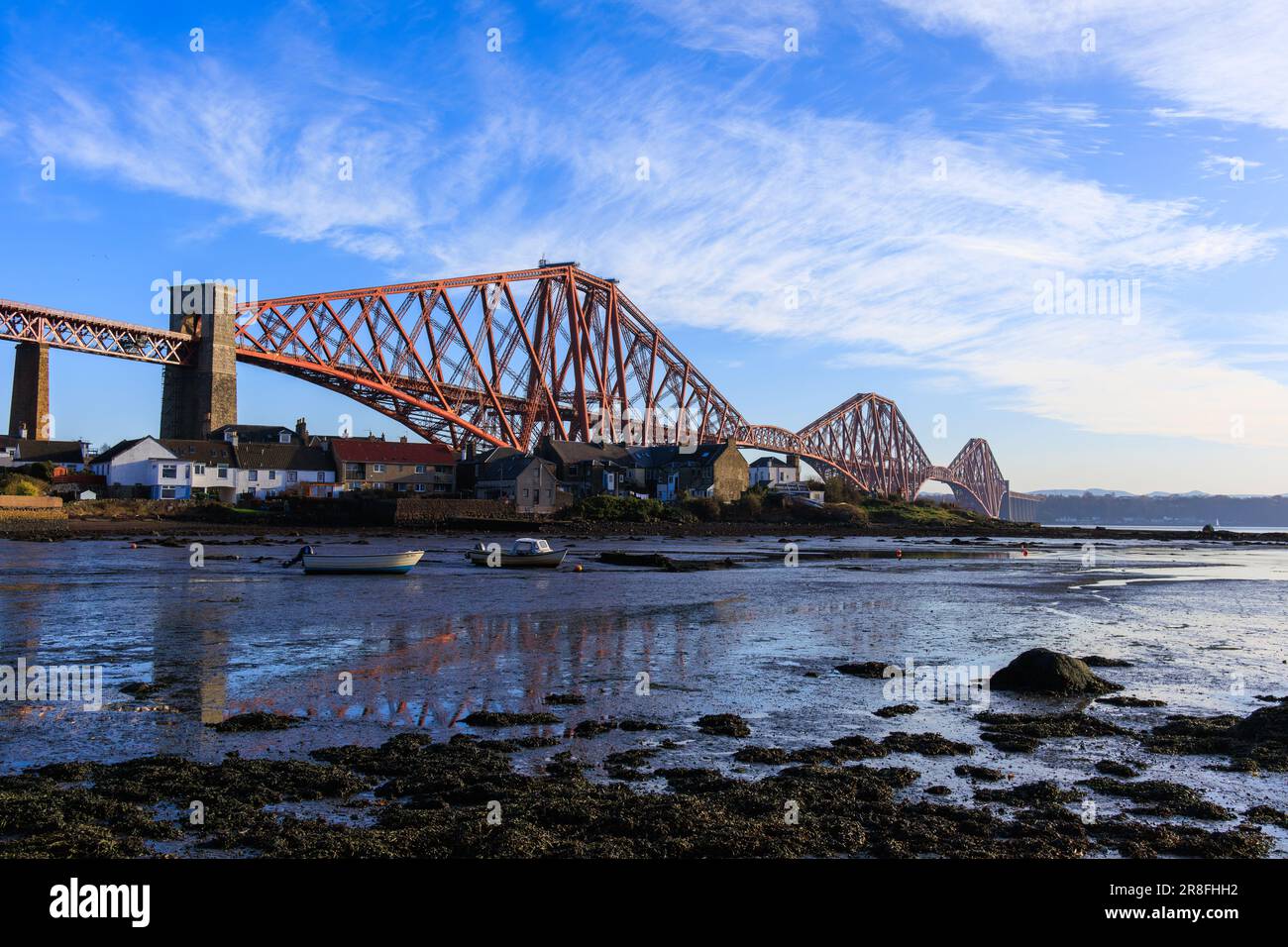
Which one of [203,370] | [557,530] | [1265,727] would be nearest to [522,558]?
[557,530]

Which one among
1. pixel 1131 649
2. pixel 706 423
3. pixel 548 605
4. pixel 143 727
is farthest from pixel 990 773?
pixel 706 423

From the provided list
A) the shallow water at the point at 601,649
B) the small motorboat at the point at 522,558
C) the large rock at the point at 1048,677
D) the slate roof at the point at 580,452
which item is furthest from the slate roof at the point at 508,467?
the large rock at the point at 1048,677

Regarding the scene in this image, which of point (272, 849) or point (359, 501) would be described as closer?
point (272, 849)

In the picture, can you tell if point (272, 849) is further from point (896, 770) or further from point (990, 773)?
point (990, 773)

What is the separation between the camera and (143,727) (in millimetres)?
12555

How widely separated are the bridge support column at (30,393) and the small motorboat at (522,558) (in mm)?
46204

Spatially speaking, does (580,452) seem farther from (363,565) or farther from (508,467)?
(363,565)

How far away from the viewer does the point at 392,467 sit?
298 feet

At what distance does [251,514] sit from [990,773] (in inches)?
2877

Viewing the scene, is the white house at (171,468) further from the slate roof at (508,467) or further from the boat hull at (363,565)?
the boat hull at (363,565)

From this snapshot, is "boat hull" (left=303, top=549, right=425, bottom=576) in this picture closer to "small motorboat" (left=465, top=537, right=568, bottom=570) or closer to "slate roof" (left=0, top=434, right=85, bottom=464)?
"small motorboat" (left=465, top=537, right=568, bottom=570)

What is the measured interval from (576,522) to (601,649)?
206 feet

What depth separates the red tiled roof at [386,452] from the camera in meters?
89.6
